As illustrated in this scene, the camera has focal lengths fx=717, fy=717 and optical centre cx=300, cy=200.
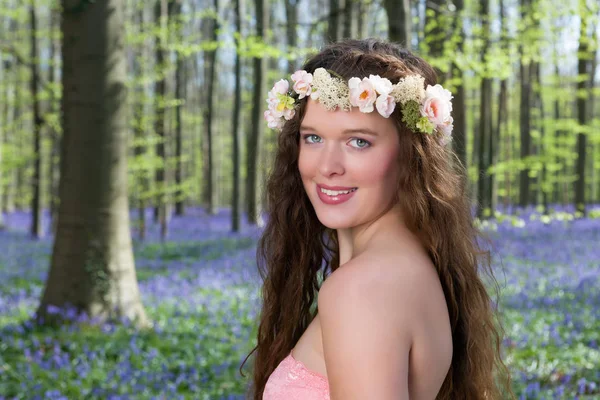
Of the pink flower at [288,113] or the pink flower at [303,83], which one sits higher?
the pink flower at [303,83]

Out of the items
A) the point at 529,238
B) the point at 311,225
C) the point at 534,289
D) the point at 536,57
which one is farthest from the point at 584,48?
the point at 311,225

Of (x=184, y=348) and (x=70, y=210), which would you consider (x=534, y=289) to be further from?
(x=70, y=210)

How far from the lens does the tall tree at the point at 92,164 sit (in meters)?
7.38

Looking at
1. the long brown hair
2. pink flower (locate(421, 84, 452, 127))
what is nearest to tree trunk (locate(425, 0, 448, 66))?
the long brown hair

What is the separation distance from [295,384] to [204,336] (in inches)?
232

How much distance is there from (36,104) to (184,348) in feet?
45.1

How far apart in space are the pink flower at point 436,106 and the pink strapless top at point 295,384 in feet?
2.76

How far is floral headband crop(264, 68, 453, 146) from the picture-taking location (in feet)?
6.79

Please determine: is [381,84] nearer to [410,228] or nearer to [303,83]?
[303,83]

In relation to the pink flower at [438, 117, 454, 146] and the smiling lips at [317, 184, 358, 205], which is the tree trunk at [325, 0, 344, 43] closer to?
the pink flower at [438, 117, 454, 146]

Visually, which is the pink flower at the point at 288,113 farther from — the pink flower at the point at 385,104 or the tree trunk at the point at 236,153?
the tree trunk at the point at 236,153

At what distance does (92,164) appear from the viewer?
7.39 meters

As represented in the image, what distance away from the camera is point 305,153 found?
2.21 meters

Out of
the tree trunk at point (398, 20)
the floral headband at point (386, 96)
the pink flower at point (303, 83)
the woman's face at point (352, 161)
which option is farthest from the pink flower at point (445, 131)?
the tree trunk at point (398, 20)
